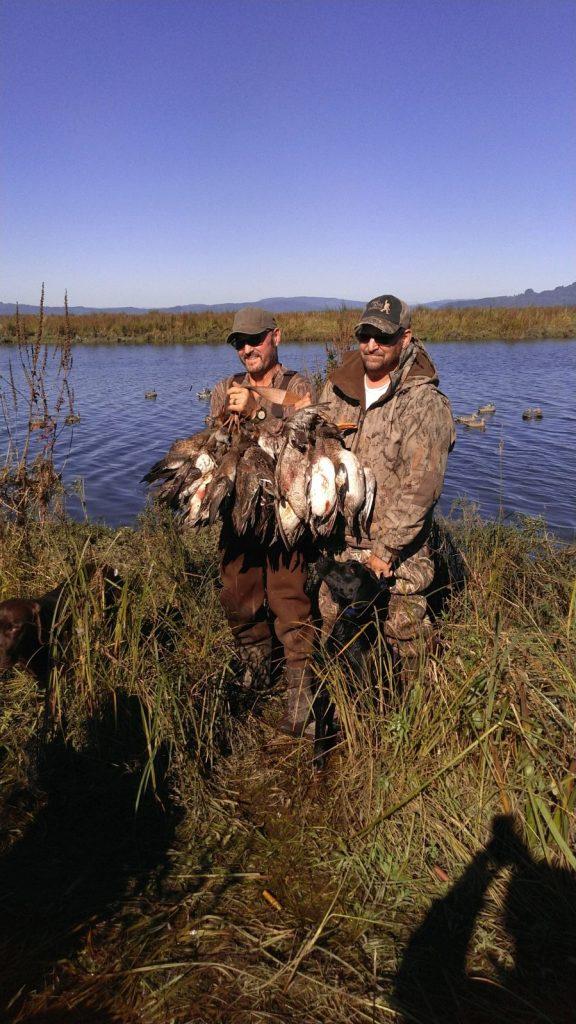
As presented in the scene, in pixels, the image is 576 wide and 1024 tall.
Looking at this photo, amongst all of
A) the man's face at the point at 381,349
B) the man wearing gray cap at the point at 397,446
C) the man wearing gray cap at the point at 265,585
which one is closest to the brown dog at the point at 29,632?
the man wearing gray cap at the point at 265,585

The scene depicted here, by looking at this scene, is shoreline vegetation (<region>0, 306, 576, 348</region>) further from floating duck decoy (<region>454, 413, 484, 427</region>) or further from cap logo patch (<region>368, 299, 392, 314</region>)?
cap logo patch (<region>368, 299, 392, 314</region>)

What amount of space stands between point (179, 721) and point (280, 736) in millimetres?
651

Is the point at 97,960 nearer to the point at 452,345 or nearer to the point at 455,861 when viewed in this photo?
the point at 455,861

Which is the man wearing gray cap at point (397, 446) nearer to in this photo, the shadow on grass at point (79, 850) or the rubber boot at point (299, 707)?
the rubber boot at point (299, 707)

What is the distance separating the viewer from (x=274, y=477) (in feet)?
8.32

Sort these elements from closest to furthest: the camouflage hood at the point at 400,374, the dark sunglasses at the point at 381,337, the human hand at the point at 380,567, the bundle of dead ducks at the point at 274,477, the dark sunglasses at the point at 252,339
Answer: the bundle of dead ducks at the point at 274,477 < the human hand at the point at 380,567 < the dark sunglasses at the point at 381,337 < the camouflage hood at the point at 400,374 < the dark sunglasses at the point at 252,339

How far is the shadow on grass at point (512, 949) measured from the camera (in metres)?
1.80

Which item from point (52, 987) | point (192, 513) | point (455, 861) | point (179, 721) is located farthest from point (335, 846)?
point (192, 513)

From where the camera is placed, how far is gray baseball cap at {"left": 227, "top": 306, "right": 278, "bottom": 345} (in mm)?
3602

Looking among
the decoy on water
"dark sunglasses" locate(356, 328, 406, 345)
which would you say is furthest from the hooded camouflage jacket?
the decoy on water

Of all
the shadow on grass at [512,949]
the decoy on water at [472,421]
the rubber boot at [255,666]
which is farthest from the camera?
the decoy on water at [472,421]

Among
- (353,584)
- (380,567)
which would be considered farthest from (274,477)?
(380,567)

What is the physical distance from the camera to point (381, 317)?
123 inches

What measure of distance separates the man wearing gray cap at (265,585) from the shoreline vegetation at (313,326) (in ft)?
98.4
